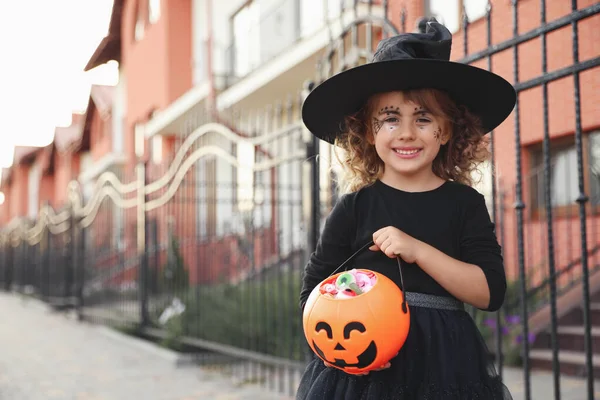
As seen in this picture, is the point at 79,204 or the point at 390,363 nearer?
the point at 390,363

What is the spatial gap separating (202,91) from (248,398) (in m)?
11.2

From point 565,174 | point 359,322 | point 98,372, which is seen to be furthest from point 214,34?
point 359,322

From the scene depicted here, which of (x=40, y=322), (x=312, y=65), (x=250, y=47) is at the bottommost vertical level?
(x=40, y=322)

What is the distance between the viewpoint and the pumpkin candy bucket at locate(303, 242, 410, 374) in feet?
6.22

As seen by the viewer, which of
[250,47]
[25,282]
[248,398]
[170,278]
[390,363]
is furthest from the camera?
[25,282]

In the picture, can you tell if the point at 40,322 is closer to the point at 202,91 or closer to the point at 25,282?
the point at 202,91

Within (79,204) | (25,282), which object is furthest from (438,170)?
(25,282)

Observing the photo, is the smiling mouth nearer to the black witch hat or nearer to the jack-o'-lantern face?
the black witch hat

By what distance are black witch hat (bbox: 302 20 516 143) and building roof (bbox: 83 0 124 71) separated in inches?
816

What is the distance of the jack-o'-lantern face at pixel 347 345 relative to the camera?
6.21 feet

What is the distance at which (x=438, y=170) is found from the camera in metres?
2.29

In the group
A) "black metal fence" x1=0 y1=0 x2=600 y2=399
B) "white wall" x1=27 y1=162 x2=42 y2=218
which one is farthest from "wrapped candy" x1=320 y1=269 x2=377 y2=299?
"white wall" x1=27 y1=162 x2=42 y2=218

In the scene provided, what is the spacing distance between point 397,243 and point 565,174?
6.66 metres

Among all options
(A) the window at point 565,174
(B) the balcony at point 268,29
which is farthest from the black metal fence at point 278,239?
(B) the balcony at point 268,29
